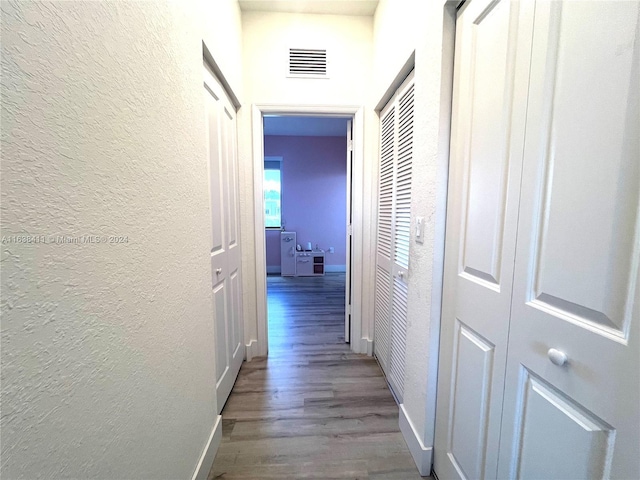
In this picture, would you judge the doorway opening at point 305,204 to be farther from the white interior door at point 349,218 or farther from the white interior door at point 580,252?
the white interior door at point 580,252

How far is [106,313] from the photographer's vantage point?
0.61 metres

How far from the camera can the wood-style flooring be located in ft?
4.01

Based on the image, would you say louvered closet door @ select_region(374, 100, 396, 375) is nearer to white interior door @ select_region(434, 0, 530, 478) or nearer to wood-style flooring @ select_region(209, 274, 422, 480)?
wood-style flooring @ select_region(209, 274, 422, 480)

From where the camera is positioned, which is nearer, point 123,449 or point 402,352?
point 123,449

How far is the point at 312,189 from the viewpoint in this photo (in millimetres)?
5152

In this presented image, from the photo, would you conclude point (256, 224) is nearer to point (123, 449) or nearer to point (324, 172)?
point (123, 449)

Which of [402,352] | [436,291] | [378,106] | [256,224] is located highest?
[378,106]

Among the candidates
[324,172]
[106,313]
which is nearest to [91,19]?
[106,313]

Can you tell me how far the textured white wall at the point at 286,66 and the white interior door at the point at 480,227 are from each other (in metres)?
1.13


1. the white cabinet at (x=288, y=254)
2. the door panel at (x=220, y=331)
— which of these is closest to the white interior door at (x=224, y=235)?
the door panel at (x=220, y=331)

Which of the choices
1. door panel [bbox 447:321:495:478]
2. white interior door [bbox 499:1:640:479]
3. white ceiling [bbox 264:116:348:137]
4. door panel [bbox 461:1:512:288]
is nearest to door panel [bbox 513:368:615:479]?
white interior door [bbox 499:1:640:479]

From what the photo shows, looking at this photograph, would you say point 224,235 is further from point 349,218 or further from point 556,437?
point 556,437

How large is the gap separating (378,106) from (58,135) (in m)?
1.90

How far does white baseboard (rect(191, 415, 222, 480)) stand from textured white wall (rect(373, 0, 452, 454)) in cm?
103
